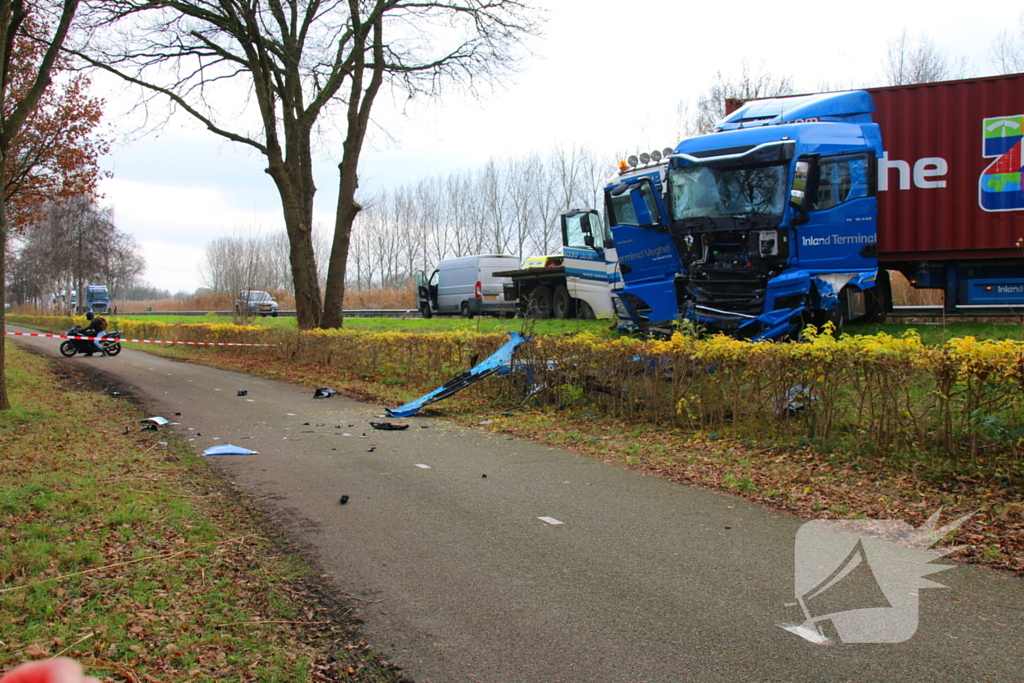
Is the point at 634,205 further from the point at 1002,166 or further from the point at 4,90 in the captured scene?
the point at 4,90

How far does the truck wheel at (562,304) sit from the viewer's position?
22094 millimetres

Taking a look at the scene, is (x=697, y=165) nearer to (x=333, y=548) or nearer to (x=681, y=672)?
(x=333, y=548)

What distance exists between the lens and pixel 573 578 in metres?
4.69

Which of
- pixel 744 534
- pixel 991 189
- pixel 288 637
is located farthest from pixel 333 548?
pixel 991 189

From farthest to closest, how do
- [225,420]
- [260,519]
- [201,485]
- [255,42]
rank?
[255,42]
[225,420]
[201,485]
[260,519]

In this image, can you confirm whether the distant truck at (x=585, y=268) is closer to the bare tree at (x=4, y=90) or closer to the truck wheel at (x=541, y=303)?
the truck wheel at (x=541, y=303)

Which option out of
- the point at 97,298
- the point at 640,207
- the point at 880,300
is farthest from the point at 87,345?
the point at 97,298

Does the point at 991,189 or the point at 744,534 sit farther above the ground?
the point at 991,189

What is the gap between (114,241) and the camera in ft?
223

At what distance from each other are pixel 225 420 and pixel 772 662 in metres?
9.33

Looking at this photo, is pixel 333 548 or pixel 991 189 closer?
pixel 333 548

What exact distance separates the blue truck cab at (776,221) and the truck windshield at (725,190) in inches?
0.6

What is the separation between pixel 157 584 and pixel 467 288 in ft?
89.5

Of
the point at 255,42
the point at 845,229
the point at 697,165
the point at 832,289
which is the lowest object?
the point at 832,289
